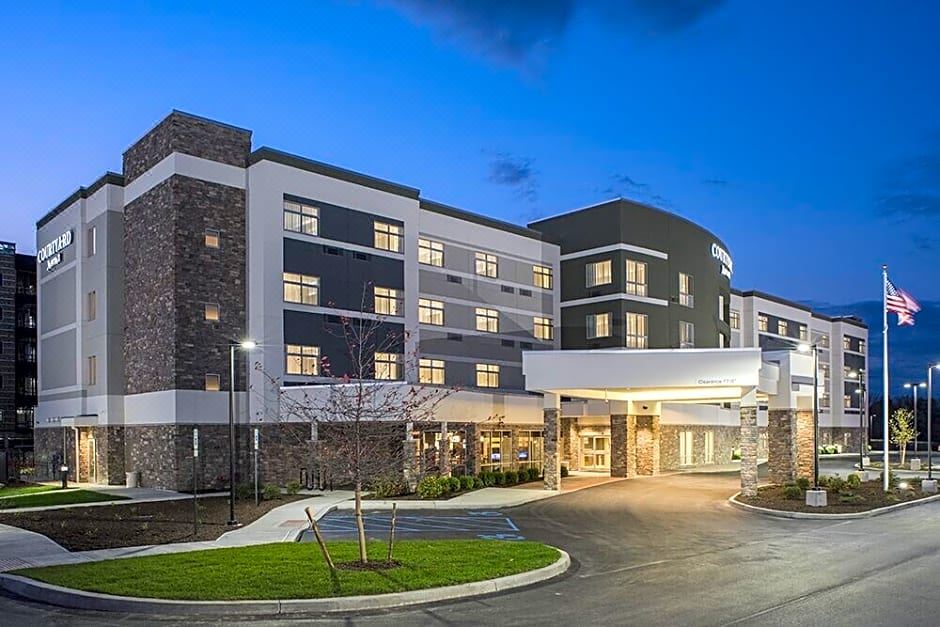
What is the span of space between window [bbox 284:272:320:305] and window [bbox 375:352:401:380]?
4714 millimetres

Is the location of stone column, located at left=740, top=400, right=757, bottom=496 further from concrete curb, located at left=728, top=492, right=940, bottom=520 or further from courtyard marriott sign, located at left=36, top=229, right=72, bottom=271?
courtyard marriott sign, located at left=36, top=229, right=72, bottom=271

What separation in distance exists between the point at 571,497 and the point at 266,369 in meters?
15.9

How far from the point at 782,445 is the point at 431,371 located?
1930cm

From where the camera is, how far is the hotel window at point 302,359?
41.5m

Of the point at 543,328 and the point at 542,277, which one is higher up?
the point at 542,277

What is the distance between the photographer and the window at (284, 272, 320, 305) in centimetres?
4178

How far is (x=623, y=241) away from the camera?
52531 millimetres

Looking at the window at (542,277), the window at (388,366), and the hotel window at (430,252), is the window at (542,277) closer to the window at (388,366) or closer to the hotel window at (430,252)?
the hotel window at (430,252)

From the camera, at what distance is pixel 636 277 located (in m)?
53.2

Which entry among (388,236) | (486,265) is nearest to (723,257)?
(486,265)

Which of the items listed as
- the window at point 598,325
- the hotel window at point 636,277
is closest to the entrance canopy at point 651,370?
the window at point 598,325

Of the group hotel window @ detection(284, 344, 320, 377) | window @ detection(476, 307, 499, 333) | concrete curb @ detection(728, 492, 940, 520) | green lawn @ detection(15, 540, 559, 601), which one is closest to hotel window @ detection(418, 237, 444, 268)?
window @ detection(476, 307, 499, 333)

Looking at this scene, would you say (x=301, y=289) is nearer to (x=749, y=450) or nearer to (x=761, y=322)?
(x=749, y=450)

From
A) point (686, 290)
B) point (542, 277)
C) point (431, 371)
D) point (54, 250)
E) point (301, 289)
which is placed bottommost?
point (431, 371)
